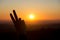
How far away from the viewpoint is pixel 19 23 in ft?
10.8

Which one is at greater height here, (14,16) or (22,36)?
(14,16)

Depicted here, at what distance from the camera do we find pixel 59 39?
Answer: 1028 centimetres

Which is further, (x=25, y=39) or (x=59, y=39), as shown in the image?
(x=59, y=39)

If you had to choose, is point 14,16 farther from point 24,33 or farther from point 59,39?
point 59,39

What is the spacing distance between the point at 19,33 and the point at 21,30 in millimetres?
77

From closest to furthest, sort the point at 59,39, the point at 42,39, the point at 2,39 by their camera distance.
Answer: the point at 59,39
the point at 42,39
the point at 2,39

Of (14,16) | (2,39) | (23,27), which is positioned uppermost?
(2,39)

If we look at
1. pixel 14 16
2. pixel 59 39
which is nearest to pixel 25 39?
pixel 14 16

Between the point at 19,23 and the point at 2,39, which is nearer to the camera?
the point at 19,23

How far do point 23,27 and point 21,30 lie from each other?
11 centimetres

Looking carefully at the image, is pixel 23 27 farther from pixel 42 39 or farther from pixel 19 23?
pixel 42 39

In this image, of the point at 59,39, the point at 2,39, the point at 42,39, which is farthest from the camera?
the point at 2,39

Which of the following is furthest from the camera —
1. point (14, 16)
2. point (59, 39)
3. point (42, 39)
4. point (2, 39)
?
point (2, 39)

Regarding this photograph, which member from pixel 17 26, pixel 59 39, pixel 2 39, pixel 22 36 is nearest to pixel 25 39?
pixel 22 36
